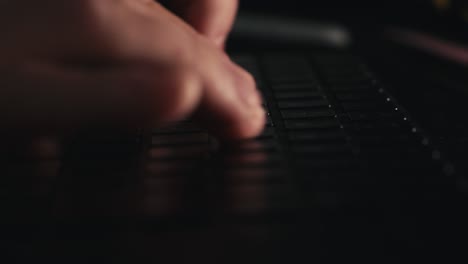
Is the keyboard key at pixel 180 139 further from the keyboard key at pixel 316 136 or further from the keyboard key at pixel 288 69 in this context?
the keyboard key at pixel 288 69

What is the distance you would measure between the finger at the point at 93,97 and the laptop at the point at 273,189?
0.03 meters

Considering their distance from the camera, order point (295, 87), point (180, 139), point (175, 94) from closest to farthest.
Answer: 1. point (175, 94)
2. point (180, 139)
3. point (295, 87)

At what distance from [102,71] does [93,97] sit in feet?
0.06

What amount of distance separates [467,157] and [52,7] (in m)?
0.31

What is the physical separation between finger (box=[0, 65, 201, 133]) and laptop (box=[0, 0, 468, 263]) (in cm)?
3

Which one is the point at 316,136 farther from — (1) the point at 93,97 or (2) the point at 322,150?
(1) the point at 93,97

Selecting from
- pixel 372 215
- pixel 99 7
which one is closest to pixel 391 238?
pixel 372 215

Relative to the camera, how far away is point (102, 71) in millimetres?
342

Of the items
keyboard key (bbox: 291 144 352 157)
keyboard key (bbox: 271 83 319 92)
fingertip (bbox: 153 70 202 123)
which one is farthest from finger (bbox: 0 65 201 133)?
keyboard key (bbox: 271 83 319 92)

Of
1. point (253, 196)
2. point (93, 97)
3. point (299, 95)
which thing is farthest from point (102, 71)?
point (299, 95)

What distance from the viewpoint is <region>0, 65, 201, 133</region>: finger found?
33cm

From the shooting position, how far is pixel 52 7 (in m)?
0.37

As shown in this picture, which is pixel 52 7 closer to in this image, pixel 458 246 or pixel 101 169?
pixel 101 169

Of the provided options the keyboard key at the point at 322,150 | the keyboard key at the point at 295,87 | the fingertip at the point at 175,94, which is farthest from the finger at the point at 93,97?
the keyboard key at the point at 295,87
